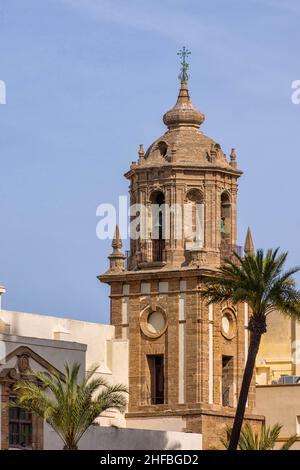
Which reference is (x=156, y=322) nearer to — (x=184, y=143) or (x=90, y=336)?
(x=90, y=336)

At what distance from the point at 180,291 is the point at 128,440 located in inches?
456

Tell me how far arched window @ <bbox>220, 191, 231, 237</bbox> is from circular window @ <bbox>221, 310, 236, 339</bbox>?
136 inches

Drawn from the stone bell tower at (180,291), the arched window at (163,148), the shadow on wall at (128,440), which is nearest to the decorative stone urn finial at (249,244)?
the stone bell tower at (180,291)

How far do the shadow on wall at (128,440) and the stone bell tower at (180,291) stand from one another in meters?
3.39

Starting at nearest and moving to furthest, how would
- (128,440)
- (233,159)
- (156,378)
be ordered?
(128,440), (156,378), (233,159)

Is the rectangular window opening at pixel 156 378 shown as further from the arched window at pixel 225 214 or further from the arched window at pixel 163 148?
the arched window at pixel 163 148

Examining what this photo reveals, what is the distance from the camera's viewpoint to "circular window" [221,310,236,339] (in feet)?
316

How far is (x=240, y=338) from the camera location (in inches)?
3816

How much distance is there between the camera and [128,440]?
279 ft

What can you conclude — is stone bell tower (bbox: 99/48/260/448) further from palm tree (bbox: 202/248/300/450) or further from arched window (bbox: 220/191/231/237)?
palm tree (bbox: 202/248/300/450)

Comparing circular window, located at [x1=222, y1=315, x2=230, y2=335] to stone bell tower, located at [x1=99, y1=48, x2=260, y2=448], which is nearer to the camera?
stone bell tower, located at [x1=99, y1=48, x2=260, y2=448]

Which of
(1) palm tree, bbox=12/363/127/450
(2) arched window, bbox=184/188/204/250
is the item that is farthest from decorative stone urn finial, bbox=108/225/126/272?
(1) palm tree, bbox=12/363/127/450

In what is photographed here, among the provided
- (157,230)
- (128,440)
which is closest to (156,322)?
(157,230)
